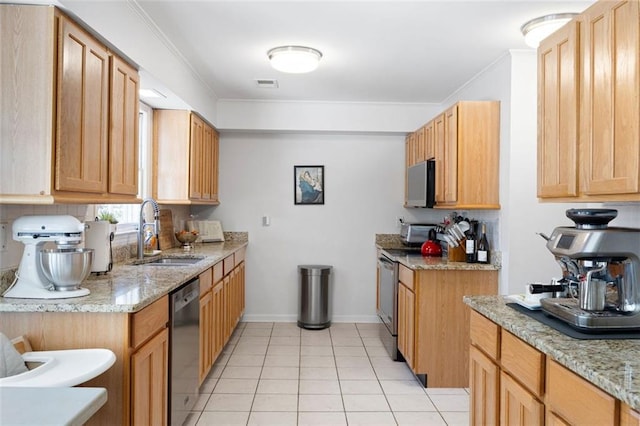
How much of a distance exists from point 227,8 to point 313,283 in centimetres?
314

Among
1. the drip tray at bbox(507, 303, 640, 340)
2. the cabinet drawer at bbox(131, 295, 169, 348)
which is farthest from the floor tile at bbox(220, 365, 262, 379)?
the drip tray at bbox(507, 303, 640, 340)

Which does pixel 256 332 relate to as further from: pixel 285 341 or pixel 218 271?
pixel 218 271

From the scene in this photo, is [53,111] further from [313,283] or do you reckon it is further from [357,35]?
[313,283]

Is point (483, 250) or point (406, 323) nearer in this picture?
point (483, 250)

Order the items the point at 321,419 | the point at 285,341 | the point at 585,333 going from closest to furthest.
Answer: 1. the point at 585,333
2. the point at 321,419
3. the point at 285,341

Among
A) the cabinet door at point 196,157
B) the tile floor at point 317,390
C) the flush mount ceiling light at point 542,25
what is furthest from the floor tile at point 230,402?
the flush mount ceiling light at point 542,25

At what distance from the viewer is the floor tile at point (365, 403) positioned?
9.78ft

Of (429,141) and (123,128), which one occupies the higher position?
(429,141)

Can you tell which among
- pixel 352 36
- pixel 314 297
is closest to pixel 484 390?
pixel 352 36

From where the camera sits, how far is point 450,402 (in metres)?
3.09

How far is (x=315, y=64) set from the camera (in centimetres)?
336

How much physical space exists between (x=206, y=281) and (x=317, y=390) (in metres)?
1.17

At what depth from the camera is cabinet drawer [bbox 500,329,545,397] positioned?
155 centimetres

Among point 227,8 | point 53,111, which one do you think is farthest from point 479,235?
point 53,111
